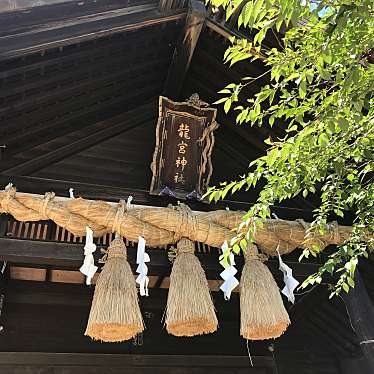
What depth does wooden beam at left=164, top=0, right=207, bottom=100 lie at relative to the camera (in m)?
4.00

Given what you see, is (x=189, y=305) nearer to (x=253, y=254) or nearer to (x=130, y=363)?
(x=253, y=254)

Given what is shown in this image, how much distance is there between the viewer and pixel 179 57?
449 centimetres

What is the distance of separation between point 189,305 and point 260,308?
0.51 m

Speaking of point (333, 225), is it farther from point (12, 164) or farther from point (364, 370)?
point (12, 164)

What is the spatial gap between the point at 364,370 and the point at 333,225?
2365 mm

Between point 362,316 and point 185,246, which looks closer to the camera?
point 185,246

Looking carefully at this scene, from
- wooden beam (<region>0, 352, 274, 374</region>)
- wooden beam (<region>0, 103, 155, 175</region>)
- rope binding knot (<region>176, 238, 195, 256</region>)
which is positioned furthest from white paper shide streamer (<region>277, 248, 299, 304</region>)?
wooden beam (<region>0, 103, 155, 175</region>)

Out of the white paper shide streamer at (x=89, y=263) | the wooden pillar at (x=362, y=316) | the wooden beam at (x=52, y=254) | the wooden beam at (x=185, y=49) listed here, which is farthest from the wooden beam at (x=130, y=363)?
the wooden beam at (x=185, y=49)

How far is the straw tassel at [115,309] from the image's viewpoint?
2.57m

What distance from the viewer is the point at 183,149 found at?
169 inches

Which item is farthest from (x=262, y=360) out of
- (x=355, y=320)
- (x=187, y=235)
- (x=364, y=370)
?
(x=187, y=235)

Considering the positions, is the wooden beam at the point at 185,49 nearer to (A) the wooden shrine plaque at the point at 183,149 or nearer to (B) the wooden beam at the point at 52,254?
(A) the wooden shrine plaque at the point at 183,149

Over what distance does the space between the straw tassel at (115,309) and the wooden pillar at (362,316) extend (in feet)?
6.16

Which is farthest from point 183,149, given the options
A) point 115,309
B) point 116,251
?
point 115,309
